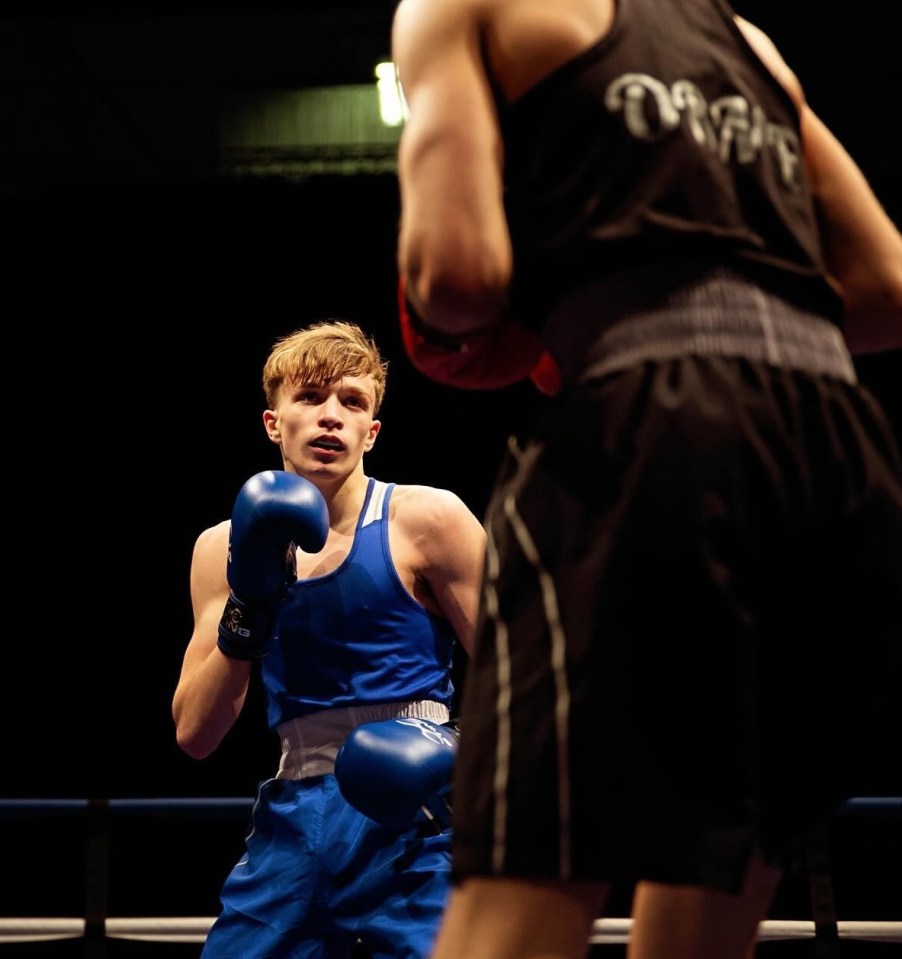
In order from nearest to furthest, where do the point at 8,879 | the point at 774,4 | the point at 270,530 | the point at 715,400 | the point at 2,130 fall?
the point at 715,400, the point at 270,530, the point at 774,4, the point at 2,130, the point at 8,879

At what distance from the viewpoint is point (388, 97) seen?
5746 mm

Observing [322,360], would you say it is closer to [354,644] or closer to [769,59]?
[354,644]

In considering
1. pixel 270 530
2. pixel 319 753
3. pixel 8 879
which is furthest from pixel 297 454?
pixel 8 879

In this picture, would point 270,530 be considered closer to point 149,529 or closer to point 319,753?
point 319,753

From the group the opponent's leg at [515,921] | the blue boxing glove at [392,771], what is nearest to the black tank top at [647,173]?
the opponent's leg at [515,921]

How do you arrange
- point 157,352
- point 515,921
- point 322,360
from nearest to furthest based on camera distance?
point 515,921, point 322,360, point 157,352

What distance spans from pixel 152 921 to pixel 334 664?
1.30 meters

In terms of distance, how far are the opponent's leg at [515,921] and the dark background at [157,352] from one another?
503 centimetres

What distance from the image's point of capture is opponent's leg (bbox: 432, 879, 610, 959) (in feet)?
2.81

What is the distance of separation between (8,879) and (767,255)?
20.6 ft

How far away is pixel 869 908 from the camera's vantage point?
551cm

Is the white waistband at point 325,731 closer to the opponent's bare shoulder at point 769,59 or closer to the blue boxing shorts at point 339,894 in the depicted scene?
the blue boxing shorts at point 339,894

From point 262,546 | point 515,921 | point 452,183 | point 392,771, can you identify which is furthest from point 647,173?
point 262,546

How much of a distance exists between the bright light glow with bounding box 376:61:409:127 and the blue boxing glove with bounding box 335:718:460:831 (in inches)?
164
